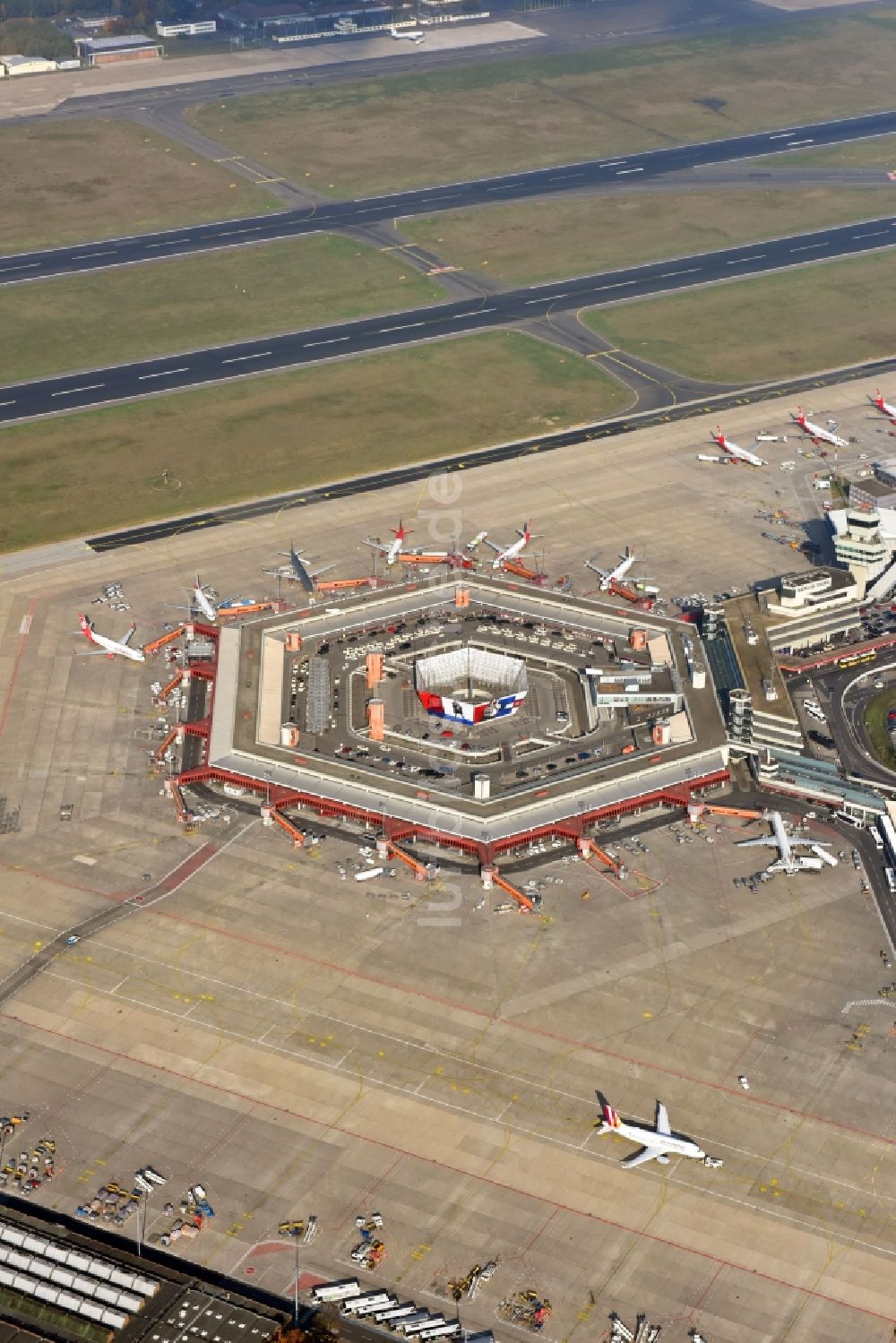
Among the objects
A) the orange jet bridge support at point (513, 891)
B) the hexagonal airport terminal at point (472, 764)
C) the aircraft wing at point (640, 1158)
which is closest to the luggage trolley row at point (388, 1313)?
the aircraft wing at point (640, 1158)

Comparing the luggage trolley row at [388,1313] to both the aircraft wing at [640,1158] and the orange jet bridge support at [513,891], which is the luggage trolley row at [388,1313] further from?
the orange jet bridge support at [513,891]

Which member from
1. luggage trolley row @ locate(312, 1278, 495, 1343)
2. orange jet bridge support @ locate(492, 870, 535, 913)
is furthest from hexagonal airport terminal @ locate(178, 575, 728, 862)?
luggage trolley row @ locate(312, 1278, 495, 1343)

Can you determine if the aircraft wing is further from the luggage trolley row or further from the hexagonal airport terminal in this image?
the hexagonal airport terminal

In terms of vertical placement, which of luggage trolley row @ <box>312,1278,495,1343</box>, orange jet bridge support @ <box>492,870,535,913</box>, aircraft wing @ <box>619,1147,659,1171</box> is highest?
orange jet bridge support @ <box>492,870,535,913</box>

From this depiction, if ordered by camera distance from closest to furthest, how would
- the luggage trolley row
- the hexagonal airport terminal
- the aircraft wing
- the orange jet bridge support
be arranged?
1. the luggage trolley row
2. the aircraft wing
3. the orange jet bridge support
4. the hexagonal airport terminal

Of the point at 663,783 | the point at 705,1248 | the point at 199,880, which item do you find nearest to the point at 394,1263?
the point at 705,1248

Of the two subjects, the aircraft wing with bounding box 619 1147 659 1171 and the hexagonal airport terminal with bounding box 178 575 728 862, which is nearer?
the aircraft wing with bounding box 619 1147 659 1171

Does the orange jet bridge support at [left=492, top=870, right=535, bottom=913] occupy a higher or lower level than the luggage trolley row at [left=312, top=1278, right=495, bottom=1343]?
higher
